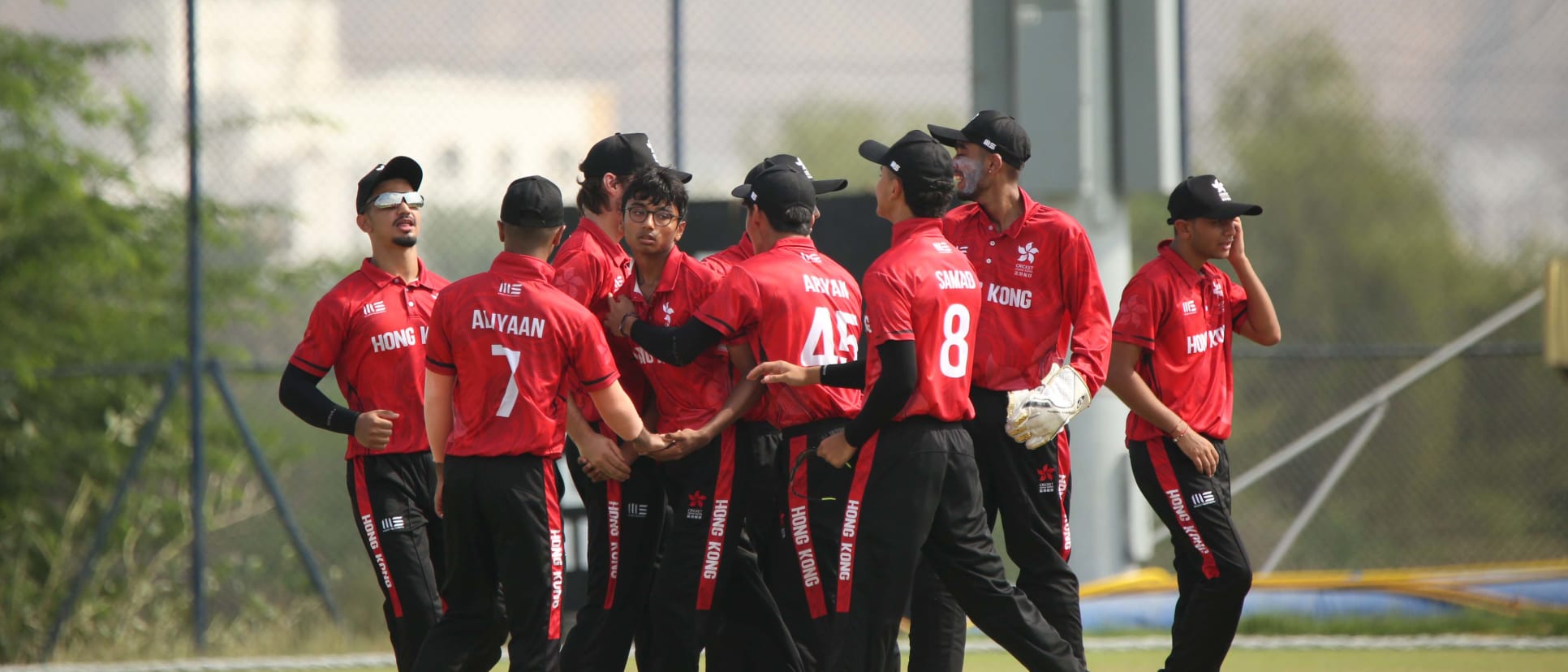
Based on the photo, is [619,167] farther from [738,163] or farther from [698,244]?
[738,163]

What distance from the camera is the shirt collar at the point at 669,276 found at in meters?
5.89

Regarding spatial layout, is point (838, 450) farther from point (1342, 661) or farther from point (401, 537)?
point (1342, 661)

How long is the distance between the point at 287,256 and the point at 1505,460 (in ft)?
39.0

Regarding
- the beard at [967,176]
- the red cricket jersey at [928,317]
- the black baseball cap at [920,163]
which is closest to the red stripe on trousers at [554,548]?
the red cricket jersey at [928,317]

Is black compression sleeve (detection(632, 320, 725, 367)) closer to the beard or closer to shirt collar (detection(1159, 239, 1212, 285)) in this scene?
the beard

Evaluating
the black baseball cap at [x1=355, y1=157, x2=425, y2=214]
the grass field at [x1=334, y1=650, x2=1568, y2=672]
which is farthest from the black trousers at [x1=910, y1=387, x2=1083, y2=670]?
the black baseball cap at [x1=355, y1=157, x2=425, y2=214]

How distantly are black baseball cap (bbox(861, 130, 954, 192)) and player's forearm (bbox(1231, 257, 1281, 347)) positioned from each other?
1527 mm

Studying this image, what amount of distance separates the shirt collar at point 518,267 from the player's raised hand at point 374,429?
85cm

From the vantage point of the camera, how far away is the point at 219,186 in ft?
37.0

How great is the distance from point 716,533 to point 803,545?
315mm

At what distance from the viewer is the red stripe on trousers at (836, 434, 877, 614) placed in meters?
5.27

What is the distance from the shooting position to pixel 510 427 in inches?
210

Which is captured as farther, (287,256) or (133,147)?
(287,256)

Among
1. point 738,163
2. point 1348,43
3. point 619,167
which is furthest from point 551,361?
point 1348,43
